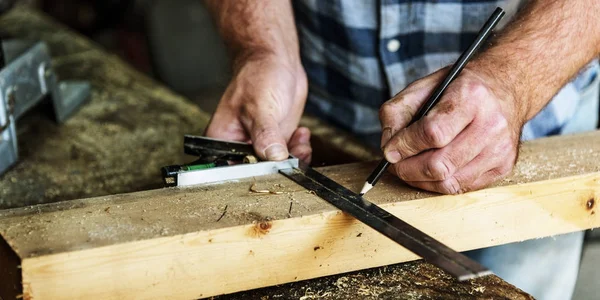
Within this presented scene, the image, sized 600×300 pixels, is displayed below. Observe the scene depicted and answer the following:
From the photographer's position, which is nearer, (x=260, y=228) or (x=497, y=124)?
(x=260, y=228)

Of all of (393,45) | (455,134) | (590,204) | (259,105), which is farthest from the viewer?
(393,45)

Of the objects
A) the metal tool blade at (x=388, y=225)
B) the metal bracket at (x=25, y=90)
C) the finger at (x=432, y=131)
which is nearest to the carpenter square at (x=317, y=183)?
the metal tool blade at (x=388, y=225)

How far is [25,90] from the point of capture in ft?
5.69

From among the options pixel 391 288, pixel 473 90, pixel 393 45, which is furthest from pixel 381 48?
pixel 391 288

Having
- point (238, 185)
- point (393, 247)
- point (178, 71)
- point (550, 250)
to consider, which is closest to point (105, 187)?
point (238, 185)

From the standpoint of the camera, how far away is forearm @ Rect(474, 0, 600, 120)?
126 cm

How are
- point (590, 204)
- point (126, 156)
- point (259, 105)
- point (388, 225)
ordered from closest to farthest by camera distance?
point (388, 225), point (590, 204), point (259, 105), point (126, 156)

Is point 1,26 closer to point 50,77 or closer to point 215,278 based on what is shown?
point 50,77

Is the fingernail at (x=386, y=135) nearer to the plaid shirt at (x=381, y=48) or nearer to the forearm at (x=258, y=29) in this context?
the forearm at (x=258, y=29)

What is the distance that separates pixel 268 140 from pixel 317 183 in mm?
177

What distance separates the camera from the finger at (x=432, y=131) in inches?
43.8

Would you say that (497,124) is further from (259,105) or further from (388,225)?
(259,105)

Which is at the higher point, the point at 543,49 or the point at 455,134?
the point at 543,49

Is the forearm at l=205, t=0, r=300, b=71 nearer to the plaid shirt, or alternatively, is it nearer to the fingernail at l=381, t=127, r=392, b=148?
the plaid shirt
